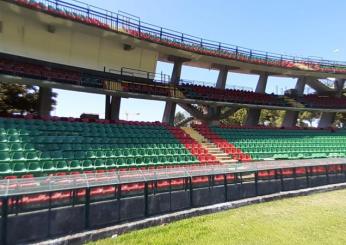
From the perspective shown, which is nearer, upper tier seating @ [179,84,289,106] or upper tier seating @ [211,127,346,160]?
upper tier seating @ [211,127,346,160]

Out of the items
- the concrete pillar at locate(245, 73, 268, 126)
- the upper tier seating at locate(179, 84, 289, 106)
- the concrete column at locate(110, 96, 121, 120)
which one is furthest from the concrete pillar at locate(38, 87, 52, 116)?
the concrete pillar at locate(245, 73, 268, 126)

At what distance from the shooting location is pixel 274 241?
7145mm

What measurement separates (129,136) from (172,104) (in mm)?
7443

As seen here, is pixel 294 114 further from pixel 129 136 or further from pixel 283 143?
pixel 129 136

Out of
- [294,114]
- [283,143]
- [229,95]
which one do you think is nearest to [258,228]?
[283,143]

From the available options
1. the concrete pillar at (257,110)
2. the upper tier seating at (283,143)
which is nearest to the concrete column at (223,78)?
the concrete pillar at (257,110)

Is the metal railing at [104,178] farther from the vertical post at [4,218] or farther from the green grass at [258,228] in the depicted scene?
the green grass at [258,228]

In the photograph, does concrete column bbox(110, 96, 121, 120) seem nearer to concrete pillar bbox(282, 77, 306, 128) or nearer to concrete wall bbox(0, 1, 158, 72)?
concrete wall bbox(0, 1, 158, 72)

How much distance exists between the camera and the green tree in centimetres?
2593

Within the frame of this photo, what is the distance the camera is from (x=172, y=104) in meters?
22.8

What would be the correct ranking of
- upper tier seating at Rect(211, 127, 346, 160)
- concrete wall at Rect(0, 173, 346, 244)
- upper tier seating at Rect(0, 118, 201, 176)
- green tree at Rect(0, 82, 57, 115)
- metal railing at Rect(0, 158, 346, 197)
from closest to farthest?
metal railing at Rect(0, 158, 346, 197)
concrete wall at Rect(0, 173, 346, 244)
upper tier seating at Rect(0, 118, 201, 176)
upper tier seating at Rect(211, 127, 346, 160)
green tree at Rect(0, 82, 57, 115)

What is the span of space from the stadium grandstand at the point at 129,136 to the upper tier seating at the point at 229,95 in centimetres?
12

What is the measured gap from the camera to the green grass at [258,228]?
23.5 feet

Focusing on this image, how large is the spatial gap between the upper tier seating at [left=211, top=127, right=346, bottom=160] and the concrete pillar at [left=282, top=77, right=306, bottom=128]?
11.3ft
